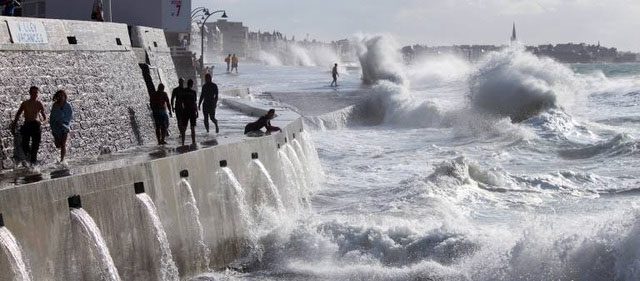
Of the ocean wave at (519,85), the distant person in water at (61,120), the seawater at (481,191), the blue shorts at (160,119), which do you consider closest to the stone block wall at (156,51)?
the blue shorts at (160,119)

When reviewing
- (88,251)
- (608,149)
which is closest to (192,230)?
(88,251)

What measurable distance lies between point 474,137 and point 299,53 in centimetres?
10504

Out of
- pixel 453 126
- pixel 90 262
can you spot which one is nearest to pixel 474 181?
pixel 90 262

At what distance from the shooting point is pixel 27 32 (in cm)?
1261

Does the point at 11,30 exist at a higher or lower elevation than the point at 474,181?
higher

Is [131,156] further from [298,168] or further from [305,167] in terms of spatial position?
[305,167]

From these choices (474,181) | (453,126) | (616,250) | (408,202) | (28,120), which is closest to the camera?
(616,250)

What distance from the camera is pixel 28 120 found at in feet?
37.6

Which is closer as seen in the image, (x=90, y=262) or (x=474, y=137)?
(x=90, y=262)

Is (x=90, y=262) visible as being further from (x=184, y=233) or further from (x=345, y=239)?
(x=345, y=239)

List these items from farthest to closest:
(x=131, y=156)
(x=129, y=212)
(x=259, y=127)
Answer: (x=259, y=127), (x=131, y=156), (x=129, y=212)

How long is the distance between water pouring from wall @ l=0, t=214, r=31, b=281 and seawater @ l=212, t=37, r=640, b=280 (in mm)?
3504

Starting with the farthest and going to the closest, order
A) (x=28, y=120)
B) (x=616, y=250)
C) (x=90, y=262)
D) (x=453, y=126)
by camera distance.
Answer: (x=453, y=126) < (x=28, y=120) < (x=616, y=250) < (x=90, y=262)

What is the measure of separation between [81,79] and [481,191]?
319 inches
